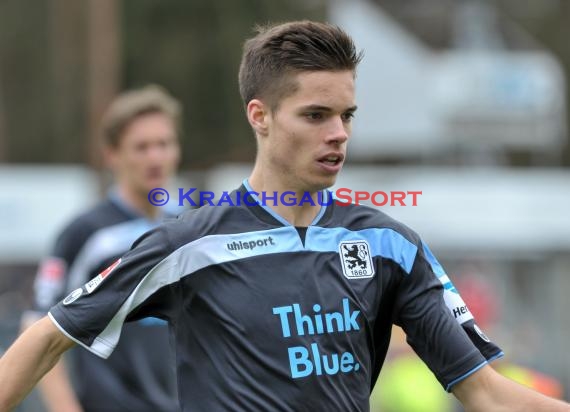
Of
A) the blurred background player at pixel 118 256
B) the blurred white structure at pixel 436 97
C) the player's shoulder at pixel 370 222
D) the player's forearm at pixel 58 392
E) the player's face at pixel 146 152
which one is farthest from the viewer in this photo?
the blurred white structure at pixel 436 97

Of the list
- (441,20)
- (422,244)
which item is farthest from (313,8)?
(422,244)

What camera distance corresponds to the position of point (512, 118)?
22.7m

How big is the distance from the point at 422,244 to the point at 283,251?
0.45 m

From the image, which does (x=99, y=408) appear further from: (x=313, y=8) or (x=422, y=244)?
(x=313, y=8)

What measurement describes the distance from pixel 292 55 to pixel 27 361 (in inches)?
48.7

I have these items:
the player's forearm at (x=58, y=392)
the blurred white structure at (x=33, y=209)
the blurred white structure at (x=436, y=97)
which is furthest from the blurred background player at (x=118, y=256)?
the blurred white structure at (x=436, y=97)

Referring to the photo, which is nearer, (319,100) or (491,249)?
(319,100)

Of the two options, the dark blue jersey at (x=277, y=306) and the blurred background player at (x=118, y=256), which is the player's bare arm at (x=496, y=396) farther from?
the blurred background player at (x=118, y=256)

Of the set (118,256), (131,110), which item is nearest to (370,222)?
(118,256)

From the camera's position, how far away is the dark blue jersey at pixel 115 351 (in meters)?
6.12

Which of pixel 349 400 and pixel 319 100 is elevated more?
pixel 319 100

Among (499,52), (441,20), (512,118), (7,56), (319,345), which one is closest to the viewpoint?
(319,345)

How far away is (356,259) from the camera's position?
3.82 metres

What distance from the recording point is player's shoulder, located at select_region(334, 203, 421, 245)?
12.7 ft
